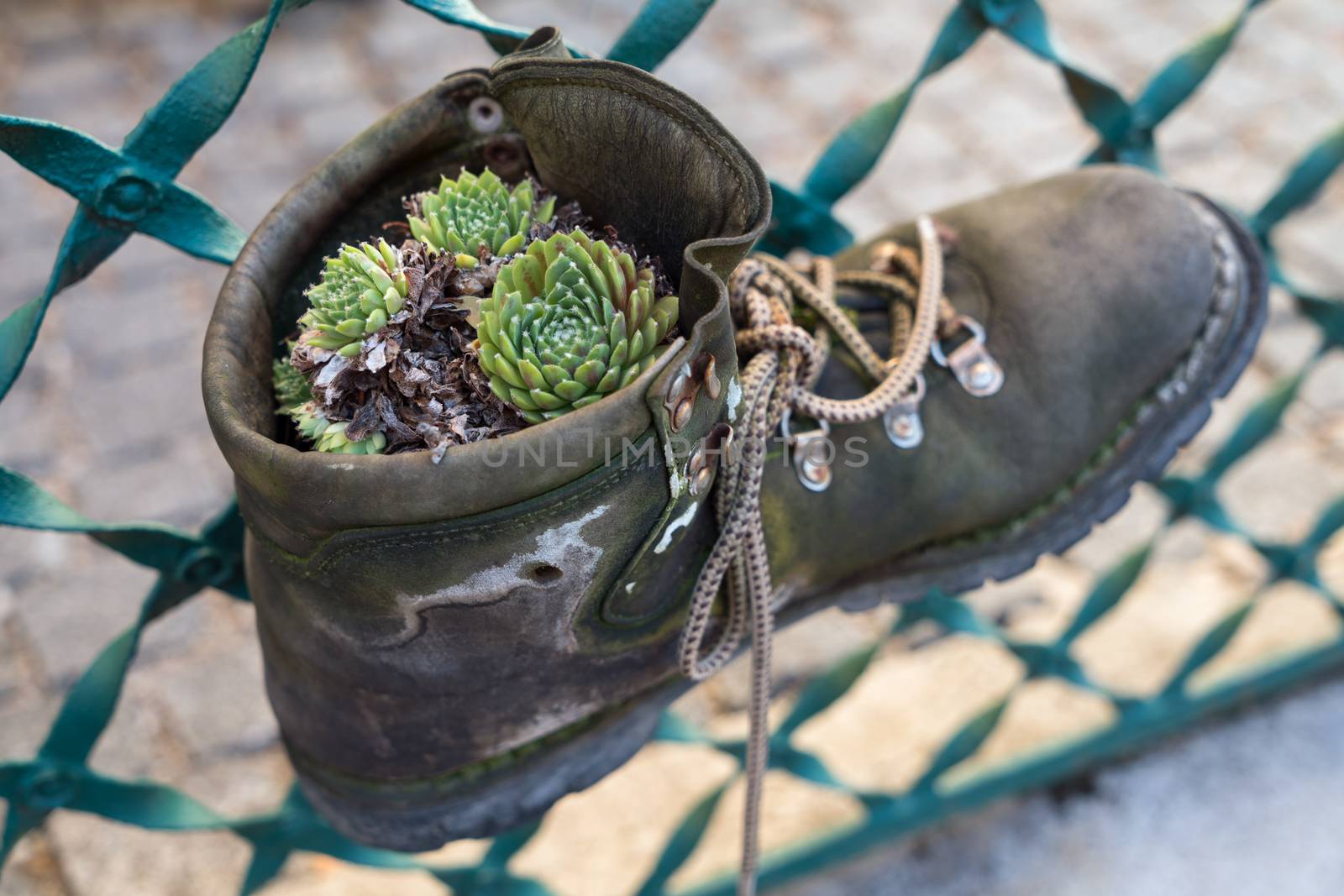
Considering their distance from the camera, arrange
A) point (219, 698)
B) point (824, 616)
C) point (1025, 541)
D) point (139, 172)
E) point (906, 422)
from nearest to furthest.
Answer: point (139, 172) → point (906, 422) → point (1025, 541) → point (219, 698) → point (824, 616)

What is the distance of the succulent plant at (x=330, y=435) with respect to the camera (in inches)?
30.9

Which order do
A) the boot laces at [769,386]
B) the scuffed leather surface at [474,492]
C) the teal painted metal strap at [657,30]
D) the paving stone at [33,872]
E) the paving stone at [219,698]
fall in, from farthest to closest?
the paving stone at [219,698] → the paving stone at [33,872] → the teal painted metal strap at [657,30] → the boot laces at [769,386] → the scuffed leather surface at [474,492]

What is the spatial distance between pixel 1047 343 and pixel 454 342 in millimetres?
596

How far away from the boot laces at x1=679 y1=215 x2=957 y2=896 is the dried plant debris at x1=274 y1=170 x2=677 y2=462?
0.15m

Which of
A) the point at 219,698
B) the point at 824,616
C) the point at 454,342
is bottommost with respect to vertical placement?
the point at 824,616

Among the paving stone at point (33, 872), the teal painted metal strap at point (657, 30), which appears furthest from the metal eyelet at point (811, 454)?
the paving stone at point (33, 872)

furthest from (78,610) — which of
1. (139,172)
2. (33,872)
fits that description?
(139,172)

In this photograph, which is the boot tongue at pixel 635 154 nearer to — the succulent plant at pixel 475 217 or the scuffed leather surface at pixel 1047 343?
the succulent plant at pixel 475 217

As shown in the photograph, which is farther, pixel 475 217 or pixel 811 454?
pixel 811 454

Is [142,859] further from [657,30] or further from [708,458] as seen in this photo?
[657,30]

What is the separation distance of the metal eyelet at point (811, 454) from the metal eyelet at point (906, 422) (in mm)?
74

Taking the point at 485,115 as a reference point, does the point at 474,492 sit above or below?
below

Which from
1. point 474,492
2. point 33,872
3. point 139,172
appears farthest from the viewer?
point 33,872

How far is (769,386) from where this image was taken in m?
0.94
